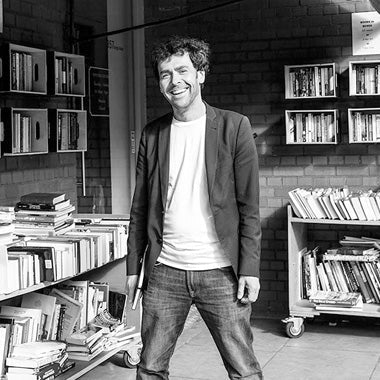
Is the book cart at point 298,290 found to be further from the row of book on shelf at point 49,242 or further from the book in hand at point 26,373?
the book in hand at point 26,373

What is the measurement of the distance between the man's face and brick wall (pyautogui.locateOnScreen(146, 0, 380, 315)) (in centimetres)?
327

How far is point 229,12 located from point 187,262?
381 cm

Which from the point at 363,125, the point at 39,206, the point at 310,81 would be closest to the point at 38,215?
the point at 39,206

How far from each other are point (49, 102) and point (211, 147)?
2.59 m

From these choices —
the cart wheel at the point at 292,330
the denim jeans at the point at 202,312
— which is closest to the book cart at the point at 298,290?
the cart wheel at the point at 292,330

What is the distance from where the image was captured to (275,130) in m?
6.61

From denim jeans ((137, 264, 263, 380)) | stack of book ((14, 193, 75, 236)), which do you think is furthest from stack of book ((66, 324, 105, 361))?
denim jeans ((137, 264, 263, 380))

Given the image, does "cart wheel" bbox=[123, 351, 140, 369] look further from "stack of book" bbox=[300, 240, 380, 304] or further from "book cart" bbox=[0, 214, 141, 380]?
"stack of book" bbox=[300, 240, 380, 304]

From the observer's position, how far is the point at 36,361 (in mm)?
4277

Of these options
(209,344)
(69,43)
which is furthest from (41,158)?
(209,344)

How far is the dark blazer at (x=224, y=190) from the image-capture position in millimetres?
3283

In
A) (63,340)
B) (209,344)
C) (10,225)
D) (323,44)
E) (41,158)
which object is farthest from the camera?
(323,44)

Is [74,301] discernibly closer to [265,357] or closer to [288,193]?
[265,357]

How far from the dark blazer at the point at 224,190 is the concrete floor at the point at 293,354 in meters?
2.00
